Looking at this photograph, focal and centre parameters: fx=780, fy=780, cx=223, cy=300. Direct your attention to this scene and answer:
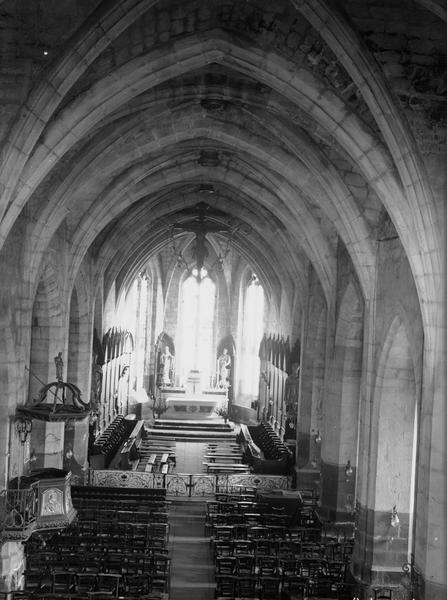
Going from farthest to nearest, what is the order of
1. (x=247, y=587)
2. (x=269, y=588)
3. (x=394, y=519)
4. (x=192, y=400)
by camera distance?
(x=192, y=400) < (x=394, y=519) < (x=247, y=587) < (x=269, y=588)

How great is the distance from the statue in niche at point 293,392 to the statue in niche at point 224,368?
14.5 metres

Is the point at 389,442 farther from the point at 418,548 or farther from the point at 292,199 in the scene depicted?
the point at 292,199

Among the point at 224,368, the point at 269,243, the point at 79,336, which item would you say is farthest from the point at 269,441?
the point at 224,368

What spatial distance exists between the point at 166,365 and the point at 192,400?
5063 millimetres

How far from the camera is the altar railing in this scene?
2511 cm

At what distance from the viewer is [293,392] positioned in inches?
1193

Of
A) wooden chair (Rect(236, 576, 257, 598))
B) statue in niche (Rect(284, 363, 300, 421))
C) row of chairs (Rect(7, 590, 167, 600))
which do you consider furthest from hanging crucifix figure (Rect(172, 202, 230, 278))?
row of chairs (Rect(7, 590, 167, 600))

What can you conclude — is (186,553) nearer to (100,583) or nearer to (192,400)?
(100,583)

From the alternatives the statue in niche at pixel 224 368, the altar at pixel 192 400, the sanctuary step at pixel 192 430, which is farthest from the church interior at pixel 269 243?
the statue in niche at pixel 224 368

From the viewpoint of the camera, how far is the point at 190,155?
79.5 ft

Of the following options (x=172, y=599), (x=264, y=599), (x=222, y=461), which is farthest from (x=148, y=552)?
(x=222, y=461)

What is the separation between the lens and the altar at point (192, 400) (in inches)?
1617

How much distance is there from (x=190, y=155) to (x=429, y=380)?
43.1 feet

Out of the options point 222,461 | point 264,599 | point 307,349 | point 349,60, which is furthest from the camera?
point 222,461
